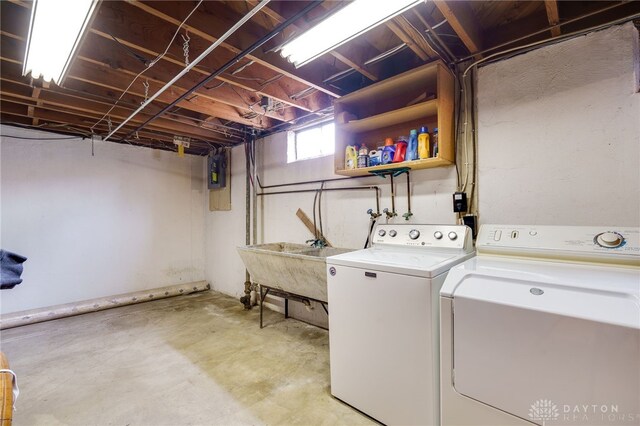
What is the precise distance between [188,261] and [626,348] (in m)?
5.13

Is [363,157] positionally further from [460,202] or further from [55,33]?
[55,33]

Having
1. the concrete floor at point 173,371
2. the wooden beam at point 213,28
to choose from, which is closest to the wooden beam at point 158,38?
the wooden beam at point 213,28

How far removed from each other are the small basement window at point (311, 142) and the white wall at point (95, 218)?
2303mm

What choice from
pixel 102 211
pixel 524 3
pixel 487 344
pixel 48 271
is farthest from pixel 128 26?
pixel 48 271

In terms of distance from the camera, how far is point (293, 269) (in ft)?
8.30

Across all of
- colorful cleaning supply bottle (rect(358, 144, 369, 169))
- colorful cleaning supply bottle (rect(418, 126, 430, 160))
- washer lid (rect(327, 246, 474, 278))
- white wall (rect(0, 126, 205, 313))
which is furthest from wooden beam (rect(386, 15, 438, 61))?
white wall (rect(0, 126, 205, 313))

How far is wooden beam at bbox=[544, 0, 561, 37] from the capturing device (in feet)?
4.74

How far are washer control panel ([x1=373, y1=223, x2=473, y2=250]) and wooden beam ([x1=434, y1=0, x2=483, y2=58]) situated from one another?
1.22 m

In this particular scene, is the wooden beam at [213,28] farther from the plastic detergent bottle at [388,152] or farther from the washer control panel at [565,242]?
the washer control panel at [565,242]

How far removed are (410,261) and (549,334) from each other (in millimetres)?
702

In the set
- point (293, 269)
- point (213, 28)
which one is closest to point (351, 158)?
point (293, 269)

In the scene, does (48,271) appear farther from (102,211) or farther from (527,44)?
(527,44)

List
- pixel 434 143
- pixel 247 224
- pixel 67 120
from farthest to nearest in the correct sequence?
pixel 247 224
pixel 67 120
pixel 434 143

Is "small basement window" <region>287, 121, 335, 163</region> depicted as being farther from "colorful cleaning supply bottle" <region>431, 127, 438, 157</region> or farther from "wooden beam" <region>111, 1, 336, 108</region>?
"colorful cleaning supply bottle" <region>431, 127, 438, 157</region>
